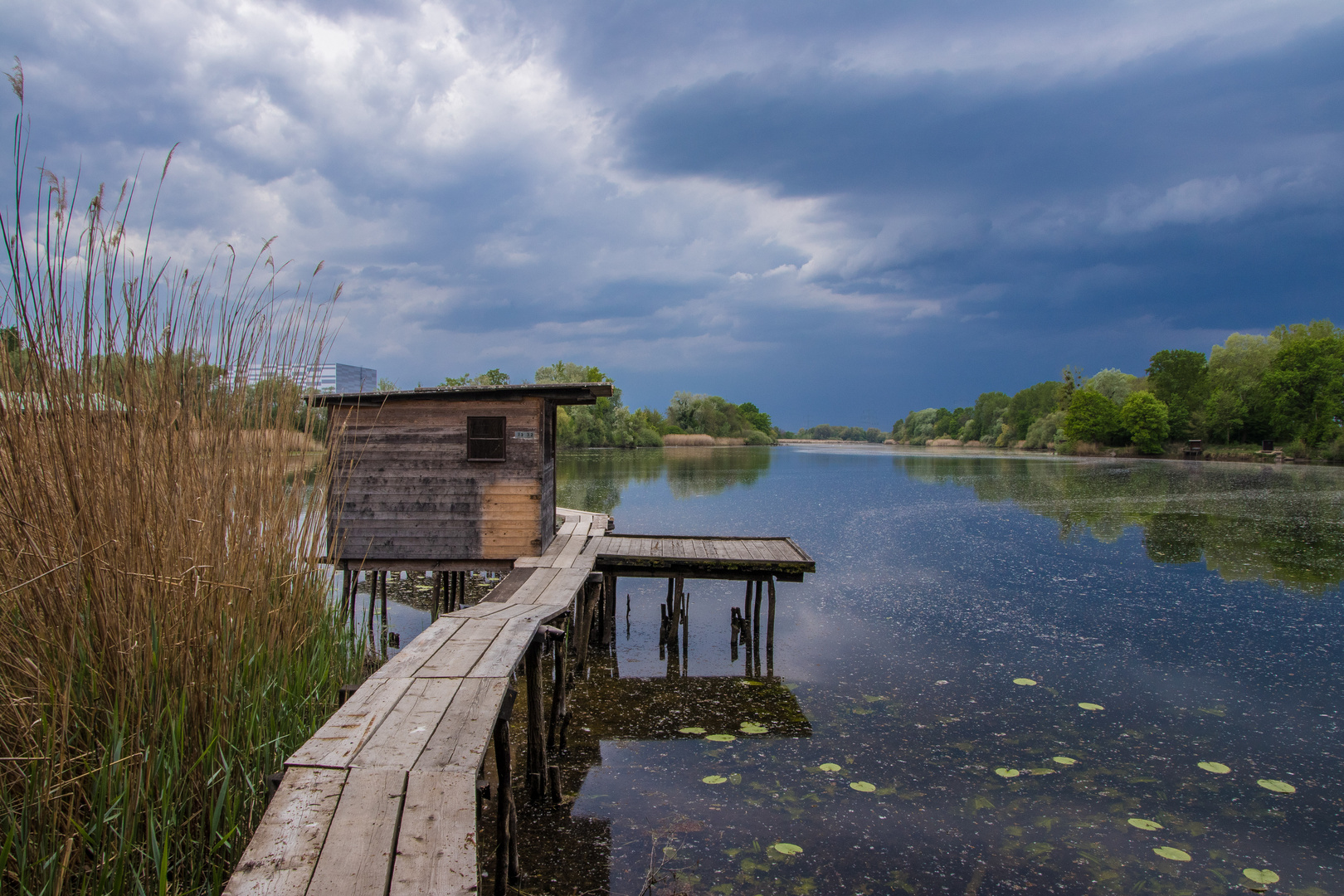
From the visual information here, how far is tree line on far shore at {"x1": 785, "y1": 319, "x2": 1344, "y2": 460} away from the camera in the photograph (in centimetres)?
4491

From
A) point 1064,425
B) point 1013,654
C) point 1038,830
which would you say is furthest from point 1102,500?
point 1064,425

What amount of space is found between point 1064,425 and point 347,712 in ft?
224

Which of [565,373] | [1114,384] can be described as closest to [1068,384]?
[1114,384]

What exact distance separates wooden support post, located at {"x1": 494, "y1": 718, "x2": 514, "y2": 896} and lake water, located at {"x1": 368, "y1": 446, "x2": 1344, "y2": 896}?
0.27m

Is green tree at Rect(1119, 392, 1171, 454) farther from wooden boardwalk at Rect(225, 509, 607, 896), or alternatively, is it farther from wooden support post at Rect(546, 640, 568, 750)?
wooden boardwalk at Rect(225, 509, 607, 896)

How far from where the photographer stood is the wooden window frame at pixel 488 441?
30.0 feet

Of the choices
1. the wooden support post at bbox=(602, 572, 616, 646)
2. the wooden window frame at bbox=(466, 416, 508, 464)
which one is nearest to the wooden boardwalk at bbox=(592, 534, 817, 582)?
the wooden support post at bbox=(602, 572, 616, 646)

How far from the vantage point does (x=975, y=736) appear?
6.48m

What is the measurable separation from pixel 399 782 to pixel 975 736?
5.44 meters

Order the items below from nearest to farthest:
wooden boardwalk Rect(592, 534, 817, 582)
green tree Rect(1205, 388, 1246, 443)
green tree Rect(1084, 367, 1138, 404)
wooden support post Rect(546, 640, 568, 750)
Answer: wooden support post Rect(546, 640, 568, 750) < wooden boardwalk Rect(592, 534, 817, 582) < green tree Rect(1205, 388, 1246, 443) < green tree Rect(1084, 367, 1138, 404)

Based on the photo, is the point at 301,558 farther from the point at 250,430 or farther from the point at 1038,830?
the point at 1038,830

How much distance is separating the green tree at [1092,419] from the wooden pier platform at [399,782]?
2477 inches

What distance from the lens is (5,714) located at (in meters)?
2.48

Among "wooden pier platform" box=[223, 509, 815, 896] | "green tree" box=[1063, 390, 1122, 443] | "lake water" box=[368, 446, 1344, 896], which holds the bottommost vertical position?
"lake water" box=[368, 446, 1344, 896]
